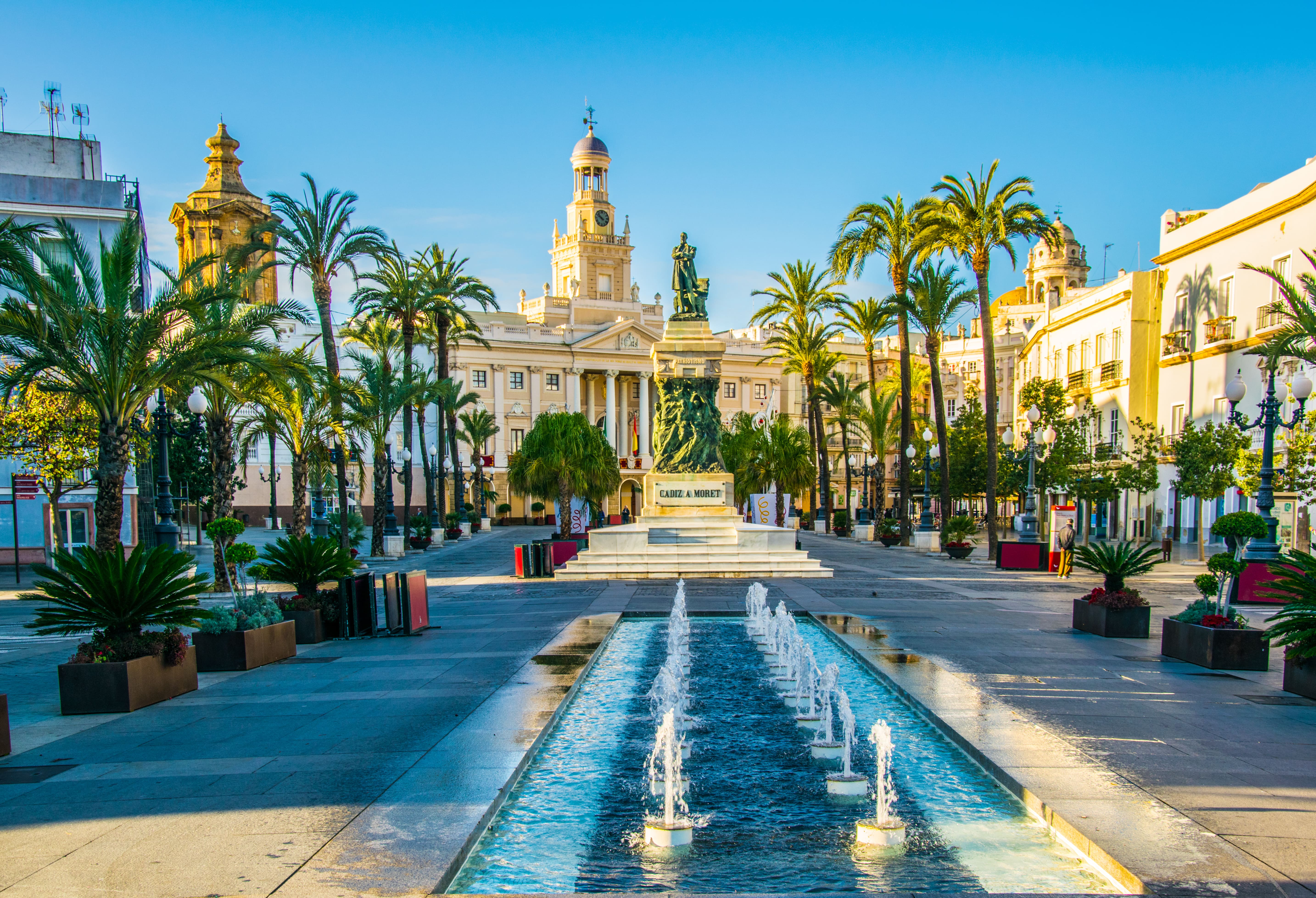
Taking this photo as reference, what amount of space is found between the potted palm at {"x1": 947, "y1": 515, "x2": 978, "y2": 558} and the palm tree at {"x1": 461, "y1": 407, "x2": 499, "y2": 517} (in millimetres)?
42801

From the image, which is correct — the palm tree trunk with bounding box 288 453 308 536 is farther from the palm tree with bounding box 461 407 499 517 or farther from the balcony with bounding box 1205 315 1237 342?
the palm tree with bounding box 461 407 499 517

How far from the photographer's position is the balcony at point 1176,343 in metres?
39.5

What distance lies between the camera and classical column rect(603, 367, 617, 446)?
9131 centimetres

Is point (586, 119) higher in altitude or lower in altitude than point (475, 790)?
higher

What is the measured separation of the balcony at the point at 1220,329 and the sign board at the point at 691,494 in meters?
18.7

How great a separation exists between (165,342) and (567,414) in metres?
25.0

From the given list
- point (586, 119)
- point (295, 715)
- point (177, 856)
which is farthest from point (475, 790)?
point (586, 119)

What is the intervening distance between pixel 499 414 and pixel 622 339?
13197 millimetres

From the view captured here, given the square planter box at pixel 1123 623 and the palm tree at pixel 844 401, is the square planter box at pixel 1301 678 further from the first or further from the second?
the palm tree at pixel 844 401

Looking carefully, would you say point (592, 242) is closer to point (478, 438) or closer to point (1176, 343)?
point (478, 438)

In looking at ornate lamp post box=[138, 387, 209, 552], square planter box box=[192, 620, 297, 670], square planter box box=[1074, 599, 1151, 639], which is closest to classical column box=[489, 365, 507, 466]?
ornate lamp post box=[138, 387, 209, 552]

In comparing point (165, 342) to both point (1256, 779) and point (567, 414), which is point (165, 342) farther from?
point (567, 414)

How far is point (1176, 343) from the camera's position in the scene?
131ft

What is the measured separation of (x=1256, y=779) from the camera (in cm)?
707
